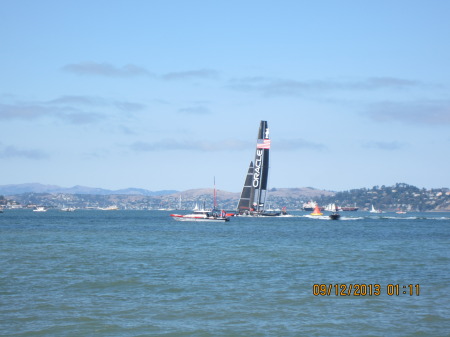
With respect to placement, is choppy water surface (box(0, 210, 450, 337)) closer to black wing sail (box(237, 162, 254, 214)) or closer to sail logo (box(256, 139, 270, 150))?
sail logo (box(256, 139, 270, 150))

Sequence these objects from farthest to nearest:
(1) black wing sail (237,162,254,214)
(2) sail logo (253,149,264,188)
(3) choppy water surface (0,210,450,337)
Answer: (1) black wing sail (237,162,254,214) → (2) sail logo (253,149,264,188) → (3) choppy water surface (0,210,450,337)

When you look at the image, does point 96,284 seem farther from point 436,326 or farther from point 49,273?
point 436,326

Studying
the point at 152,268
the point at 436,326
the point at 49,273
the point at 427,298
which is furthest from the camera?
the point at 152,268

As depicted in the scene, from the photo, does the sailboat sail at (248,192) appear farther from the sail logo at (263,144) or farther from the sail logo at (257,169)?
the sail logo at (263,144)

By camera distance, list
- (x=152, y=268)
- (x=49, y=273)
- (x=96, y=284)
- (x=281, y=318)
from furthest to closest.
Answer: (x=152, y=268) → (x=49, y=273) → (x=96, y=284) → (x=281, y=318)

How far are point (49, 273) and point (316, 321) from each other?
2137 centimetres

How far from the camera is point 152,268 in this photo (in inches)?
1764

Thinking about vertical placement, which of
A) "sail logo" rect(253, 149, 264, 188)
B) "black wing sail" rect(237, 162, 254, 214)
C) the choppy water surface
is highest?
"sail logo" rect(253, 149, 264, 188)

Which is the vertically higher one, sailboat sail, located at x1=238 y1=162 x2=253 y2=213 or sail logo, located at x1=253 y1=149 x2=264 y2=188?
sail logo, located at x1=253 y1=149 x2=264 y2=188

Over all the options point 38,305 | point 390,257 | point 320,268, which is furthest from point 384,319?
point 390,257
